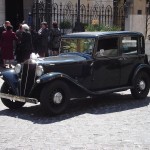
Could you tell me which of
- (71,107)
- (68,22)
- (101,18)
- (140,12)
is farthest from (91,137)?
(140,12)

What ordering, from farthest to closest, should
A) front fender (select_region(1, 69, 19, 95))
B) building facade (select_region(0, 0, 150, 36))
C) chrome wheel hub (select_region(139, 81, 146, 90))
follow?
building facade (select_region(0, 0, 150, 36)) < chrome wheel hub (select_region(139, 81, 146, 90)) < front fender (select_region(1, 69, 19, 95))

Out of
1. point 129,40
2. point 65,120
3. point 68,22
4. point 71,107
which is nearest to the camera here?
point 65,120

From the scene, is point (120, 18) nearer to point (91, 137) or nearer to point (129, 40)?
point (129, 40)

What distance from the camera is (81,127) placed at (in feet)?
24.9

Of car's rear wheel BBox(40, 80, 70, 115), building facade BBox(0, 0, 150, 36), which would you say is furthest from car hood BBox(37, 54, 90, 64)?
building facade BBox(0, 0, 150, 36)

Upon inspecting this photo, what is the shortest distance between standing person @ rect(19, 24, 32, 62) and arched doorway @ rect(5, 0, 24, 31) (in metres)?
9.57

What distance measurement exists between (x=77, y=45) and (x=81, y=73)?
908mm

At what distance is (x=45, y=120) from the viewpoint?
26.8 ft

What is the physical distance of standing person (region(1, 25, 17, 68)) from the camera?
14.7 meters

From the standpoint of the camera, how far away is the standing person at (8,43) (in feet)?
48.2

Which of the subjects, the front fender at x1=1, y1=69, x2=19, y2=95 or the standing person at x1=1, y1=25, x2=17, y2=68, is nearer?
the front fender at x1=1, y1=69, x2=19, y2=95

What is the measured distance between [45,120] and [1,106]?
179cm

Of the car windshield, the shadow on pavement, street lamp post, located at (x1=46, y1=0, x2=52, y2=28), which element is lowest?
the shadow on pavement

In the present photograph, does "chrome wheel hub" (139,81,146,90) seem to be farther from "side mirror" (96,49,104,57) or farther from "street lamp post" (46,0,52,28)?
"street lamp post" (46,0,52,28)
